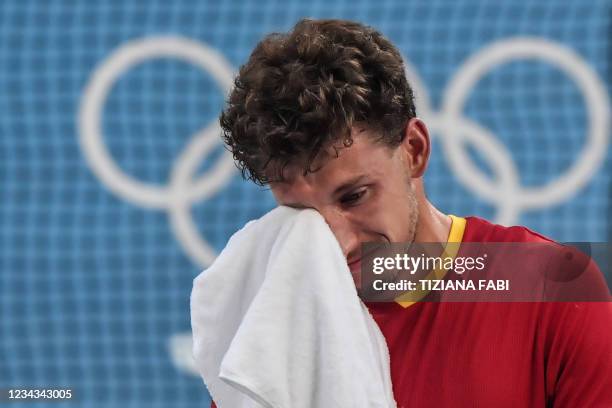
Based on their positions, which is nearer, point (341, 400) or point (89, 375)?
point (341, 400)

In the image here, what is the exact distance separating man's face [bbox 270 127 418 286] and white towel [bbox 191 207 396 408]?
13cm

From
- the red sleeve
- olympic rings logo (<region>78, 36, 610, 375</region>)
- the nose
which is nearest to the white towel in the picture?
the nose

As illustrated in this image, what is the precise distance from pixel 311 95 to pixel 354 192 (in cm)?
16

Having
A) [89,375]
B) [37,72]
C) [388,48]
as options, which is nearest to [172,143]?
[37,72]

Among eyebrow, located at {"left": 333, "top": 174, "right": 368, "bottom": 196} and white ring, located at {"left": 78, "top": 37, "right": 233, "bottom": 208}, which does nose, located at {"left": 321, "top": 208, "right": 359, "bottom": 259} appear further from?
Result: white ring, located at {"left": 78, "top": 37, "right": 233, "bottom": 208}

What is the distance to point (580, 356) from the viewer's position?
1559mm

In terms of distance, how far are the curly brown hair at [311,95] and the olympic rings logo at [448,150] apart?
95.2 inches

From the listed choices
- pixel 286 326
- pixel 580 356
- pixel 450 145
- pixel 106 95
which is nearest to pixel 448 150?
pixel 450 145

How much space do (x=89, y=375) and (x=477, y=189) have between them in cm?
171

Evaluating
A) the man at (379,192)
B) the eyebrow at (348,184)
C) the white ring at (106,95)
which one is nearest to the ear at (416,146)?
the man at (379,192)

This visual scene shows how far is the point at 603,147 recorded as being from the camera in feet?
13.8

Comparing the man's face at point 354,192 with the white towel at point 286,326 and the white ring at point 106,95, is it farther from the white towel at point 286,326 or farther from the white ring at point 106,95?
the white ring at point 106,95

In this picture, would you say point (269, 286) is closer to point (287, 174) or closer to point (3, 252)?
point (287, 174)

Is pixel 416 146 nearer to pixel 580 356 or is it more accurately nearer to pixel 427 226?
pixel 427 226
